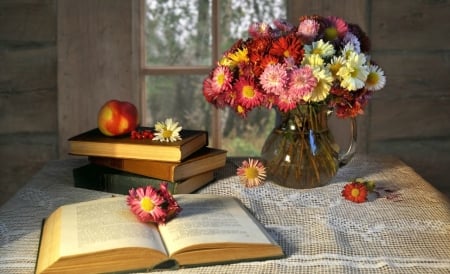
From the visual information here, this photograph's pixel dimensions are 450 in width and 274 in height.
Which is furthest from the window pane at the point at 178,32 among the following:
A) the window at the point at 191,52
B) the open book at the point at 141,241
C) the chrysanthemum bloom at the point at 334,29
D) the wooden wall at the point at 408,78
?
the open book at the point at 141,241

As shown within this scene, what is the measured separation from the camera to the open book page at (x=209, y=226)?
1006 millimetres

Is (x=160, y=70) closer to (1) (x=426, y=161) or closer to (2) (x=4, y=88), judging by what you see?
(2) (x=4, y=88)

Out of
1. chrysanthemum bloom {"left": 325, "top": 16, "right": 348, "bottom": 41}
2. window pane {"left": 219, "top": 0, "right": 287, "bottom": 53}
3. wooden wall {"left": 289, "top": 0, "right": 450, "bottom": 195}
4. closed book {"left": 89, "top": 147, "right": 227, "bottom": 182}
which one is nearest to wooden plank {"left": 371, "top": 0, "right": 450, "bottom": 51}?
wooden wall {"left": 289, "top": 0, "right": 450, "bottom": 195}

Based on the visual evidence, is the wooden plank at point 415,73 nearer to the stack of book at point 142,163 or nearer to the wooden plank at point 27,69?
the stack of book at point 142,163

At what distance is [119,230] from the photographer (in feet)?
3.38

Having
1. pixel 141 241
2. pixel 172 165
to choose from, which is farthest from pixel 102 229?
pixel 172 165

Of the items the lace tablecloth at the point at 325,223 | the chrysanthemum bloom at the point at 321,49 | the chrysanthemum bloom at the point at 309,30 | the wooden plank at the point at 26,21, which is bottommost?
the lace tablecloth at the point at 325,223

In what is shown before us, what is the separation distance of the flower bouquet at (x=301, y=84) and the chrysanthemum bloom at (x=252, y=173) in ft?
0.07

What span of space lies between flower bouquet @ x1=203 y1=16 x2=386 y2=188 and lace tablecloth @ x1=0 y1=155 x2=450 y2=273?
60 mm

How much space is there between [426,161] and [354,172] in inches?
21.4

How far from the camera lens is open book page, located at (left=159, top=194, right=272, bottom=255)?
39.6 inches

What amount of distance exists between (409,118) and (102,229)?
46.4 inches

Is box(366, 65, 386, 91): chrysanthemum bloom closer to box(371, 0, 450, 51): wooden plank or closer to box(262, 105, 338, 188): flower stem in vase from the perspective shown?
box(262, 105, 338, 188): flower stem in vase

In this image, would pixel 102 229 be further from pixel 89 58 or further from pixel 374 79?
pixel 89 58
